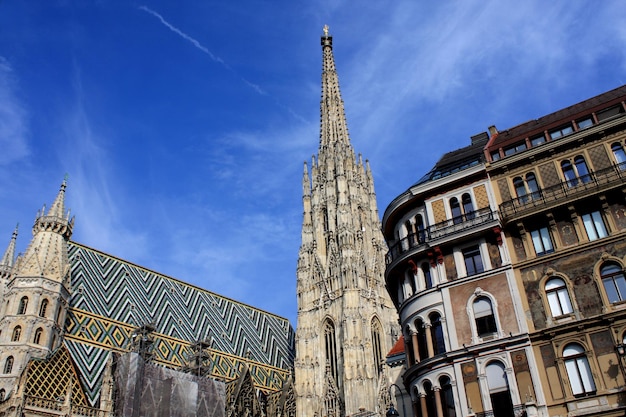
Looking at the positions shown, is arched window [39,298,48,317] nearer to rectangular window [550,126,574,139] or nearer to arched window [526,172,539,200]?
arched window [526,172,539,200]

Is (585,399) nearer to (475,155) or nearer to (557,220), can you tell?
(557,220)

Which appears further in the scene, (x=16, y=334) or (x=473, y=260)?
(x=16, y=334)

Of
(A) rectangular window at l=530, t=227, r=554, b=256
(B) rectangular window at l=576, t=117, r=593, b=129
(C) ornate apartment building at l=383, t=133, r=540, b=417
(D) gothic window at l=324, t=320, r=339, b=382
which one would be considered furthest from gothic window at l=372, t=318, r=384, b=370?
(B) rectangular window at l=576, t=117, r=593, b=129

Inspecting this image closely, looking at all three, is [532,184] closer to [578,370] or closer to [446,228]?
[446,228]

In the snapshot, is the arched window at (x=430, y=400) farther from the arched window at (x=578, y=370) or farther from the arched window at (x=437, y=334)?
the arched window at (x=578, y=370)

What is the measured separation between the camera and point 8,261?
47625 mm

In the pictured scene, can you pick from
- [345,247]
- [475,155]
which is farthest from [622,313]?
[345,247]

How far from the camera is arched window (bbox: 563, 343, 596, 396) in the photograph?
52.3ft

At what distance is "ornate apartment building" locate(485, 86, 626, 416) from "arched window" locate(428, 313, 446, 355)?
2.84m

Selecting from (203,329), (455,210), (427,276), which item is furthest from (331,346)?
(455,210)

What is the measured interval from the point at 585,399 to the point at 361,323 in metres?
34.5

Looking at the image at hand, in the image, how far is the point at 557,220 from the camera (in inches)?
732

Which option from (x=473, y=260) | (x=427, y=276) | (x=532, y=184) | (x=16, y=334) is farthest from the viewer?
(x=16, y=334)

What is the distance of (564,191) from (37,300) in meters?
34.0
